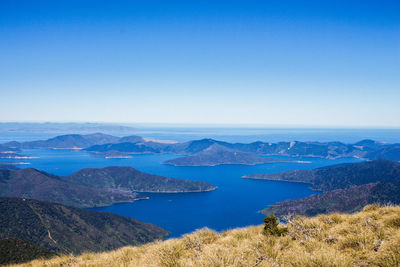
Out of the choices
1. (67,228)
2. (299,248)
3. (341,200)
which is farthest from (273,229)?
(341,200)

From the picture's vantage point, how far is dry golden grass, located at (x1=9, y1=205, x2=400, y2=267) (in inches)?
277

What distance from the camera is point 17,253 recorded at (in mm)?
27703

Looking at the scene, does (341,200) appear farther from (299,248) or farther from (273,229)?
(299,248)

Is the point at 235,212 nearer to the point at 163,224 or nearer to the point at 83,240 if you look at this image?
the point at 163,224

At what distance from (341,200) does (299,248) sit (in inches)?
7547

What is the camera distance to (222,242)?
11.5 metres

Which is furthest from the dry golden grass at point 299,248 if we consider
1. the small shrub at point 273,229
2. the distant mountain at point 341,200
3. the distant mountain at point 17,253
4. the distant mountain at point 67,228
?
the distant mountain at point 341,200

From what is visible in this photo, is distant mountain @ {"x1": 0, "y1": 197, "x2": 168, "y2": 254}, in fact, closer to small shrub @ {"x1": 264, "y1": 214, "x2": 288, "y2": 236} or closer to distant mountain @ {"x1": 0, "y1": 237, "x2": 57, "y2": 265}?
distant mountain @ {"x1": 0, "y1": 237, "x2": 57, "y2": 265}

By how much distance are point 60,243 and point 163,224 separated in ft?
211

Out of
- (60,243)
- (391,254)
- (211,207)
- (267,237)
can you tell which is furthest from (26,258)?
(211,207)

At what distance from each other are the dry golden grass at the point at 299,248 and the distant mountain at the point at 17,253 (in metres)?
16.7

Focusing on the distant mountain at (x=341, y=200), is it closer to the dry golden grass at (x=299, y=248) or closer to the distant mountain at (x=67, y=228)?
the distant mountain at (x=67, y=228)

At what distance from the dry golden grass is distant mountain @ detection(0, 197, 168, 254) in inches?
4348

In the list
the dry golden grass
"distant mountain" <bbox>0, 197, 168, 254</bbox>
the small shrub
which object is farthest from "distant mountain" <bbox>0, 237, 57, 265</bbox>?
"distant mountain" <bbox>0, 197, 168, 254</bbox>
